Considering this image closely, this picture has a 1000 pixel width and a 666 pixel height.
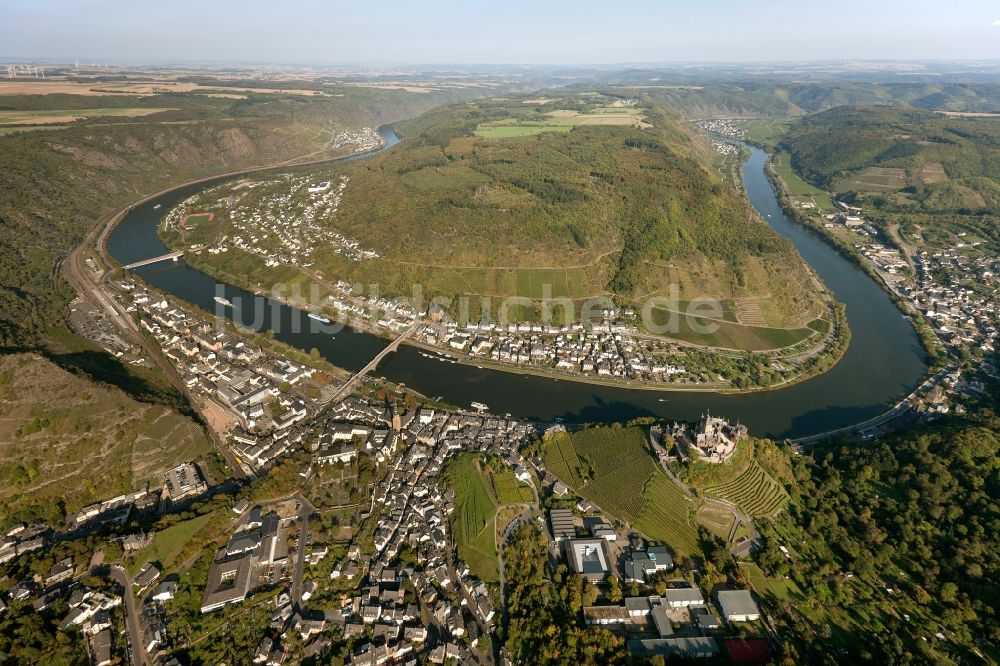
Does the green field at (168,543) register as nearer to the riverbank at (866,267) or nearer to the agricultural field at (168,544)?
the agricultural field at (168,544)

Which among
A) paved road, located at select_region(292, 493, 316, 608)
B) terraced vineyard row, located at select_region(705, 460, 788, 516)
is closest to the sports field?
paved road, located at select_region(292, 493, 316, 608)

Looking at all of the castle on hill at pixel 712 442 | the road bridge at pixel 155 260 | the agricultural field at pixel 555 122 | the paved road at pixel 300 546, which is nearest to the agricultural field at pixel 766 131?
the agricultural field at pixel 555 122

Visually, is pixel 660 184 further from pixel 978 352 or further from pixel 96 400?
pixel 96 400

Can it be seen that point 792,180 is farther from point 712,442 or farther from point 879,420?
point 712,442

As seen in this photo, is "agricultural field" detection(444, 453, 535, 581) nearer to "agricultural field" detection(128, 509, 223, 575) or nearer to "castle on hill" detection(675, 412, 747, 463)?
"castle on hill" detection(675, 412, 747, 463)

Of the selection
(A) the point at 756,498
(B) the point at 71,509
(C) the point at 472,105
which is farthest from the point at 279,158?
(A) the point at 756,498
